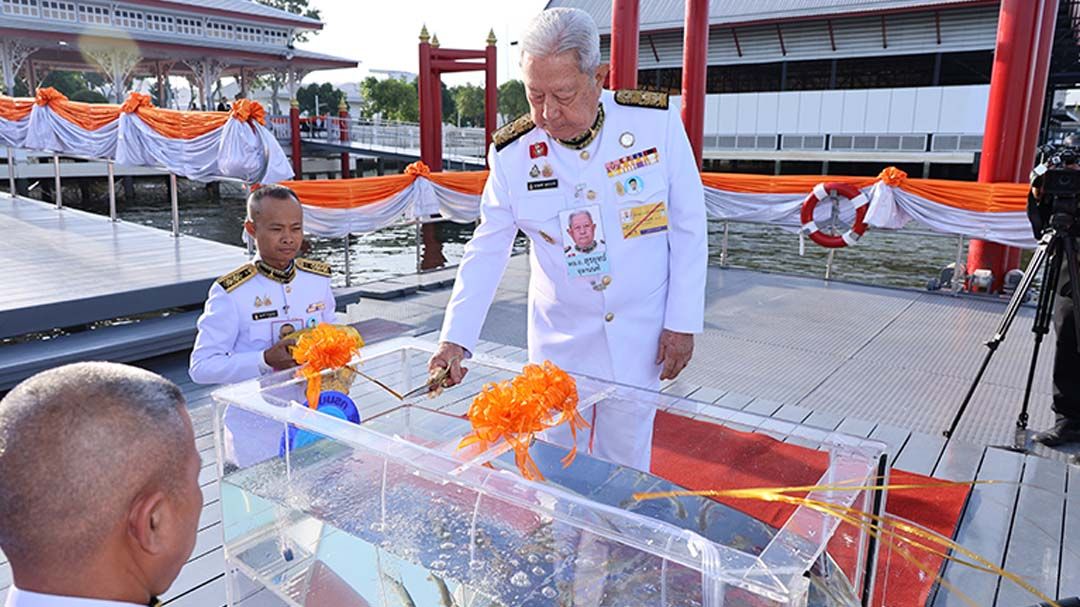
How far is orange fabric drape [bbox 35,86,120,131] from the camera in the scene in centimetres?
724

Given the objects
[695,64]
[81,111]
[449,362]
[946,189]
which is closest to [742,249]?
[695,64]

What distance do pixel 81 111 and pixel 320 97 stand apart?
135 feet

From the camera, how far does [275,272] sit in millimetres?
2553

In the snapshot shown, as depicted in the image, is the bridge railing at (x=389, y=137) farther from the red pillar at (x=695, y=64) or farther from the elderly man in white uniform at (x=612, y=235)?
the elderly man in white uniform at (x=612, y=235)

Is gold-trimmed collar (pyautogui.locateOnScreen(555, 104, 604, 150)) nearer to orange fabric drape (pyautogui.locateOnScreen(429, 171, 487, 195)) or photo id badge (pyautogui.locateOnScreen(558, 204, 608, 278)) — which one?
photo id badge (pyautogui.locateOnScreen(558, 204, 608, 278))

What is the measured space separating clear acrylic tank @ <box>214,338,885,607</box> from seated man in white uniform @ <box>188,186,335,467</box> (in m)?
0.54

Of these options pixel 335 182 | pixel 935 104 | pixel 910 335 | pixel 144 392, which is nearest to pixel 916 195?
pixel 910 335

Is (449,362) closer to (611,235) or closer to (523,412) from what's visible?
(523,412)

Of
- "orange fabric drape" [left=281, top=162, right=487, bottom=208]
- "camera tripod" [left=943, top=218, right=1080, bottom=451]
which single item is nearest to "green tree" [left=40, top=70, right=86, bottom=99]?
"orange fabric drape" [left=281, top=162, right=487, bottom=208]

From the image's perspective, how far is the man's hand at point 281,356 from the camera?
230 centimetres

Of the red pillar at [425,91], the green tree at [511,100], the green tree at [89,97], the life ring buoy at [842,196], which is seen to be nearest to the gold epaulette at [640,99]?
the life ring buoy at [842,196]

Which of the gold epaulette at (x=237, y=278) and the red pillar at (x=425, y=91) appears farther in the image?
the red pillar at (x=425, y=91)

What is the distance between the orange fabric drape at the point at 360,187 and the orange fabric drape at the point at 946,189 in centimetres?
359

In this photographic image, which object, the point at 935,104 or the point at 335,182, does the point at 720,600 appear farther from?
the point at 935,104
